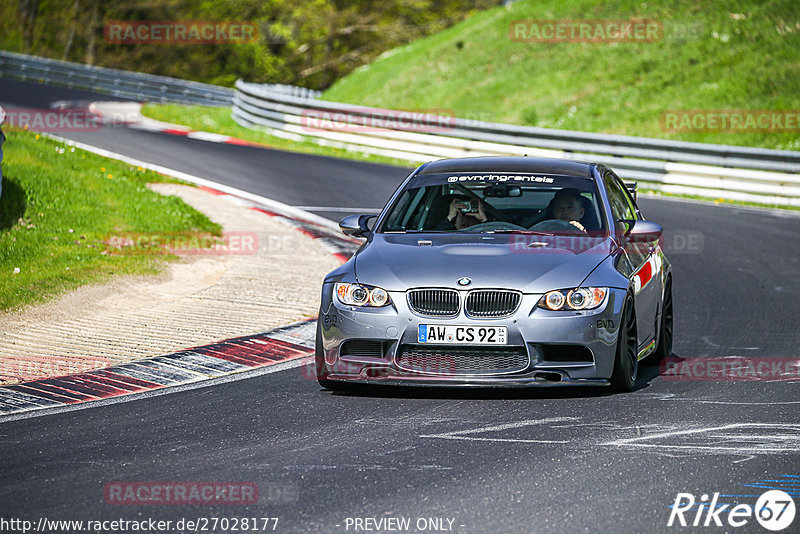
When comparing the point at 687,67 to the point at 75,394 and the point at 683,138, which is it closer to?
the point at 683,138

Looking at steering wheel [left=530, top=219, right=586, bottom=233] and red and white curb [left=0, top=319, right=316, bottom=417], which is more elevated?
steering wheel [left=530, top=219, right=586, bottom=233]

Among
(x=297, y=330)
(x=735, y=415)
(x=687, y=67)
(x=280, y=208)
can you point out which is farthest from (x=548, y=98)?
(x=735, y=415)

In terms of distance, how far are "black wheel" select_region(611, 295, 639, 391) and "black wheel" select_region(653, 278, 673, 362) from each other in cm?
115

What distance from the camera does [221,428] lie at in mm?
6922

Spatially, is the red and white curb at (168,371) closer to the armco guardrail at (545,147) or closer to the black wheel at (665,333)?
the black wheel at (665,333)

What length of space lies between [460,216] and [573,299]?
1714mm

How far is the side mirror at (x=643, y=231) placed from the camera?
27.9 feet

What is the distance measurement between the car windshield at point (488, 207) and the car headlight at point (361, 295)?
3.46ft

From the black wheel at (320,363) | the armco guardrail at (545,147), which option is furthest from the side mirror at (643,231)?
the armco guardrail at (545,147)

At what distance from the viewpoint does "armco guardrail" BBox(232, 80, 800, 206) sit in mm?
22328

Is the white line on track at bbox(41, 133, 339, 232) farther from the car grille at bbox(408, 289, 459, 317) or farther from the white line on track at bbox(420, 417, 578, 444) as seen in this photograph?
the white line on track at bbox(420, 417, 578, 444)

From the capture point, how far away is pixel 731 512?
5.30m

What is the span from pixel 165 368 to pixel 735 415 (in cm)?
402

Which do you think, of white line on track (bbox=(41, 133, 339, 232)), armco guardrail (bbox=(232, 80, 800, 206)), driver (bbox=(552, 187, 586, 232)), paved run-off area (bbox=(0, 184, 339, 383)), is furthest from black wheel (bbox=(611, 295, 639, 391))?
armco guardrail (bbox=(232, 80, 800, 206))
